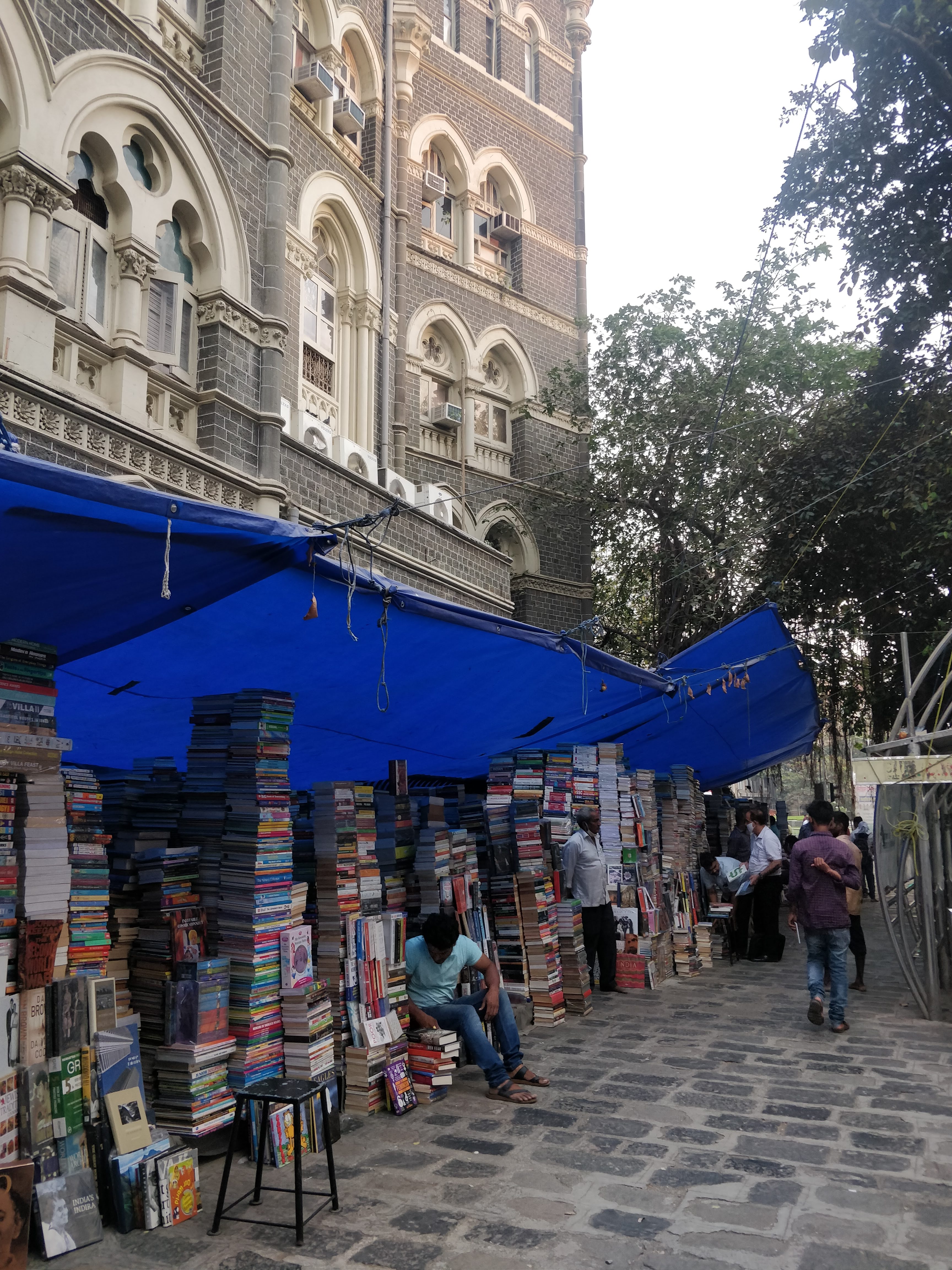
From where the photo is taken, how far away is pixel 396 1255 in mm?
3346

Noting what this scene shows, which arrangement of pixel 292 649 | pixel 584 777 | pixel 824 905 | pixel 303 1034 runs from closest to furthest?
pixel 303 1034
pixel 292 649
pixel 824 905
pixel 584 777

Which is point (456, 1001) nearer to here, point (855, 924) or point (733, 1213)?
point (733, 1213)

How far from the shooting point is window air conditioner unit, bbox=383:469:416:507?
1544 centimetres

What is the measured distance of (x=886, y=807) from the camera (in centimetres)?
781

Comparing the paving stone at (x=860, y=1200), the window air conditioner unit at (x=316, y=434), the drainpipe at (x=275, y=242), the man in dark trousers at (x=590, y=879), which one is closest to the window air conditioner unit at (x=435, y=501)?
the window air conditioner unit at (x=316, y=434)

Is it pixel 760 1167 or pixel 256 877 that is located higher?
pixel 256 877

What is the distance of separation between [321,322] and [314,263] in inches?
35.6

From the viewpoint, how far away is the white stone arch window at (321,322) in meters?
14.8

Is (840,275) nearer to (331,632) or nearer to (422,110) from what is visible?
(422,110)

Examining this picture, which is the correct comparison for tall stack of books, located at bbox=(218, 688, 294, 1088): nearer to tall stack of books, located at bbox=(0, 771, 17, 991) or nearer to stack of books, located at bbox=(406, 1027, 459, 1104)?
stack of books, located at bbox=(406, 1027, 459, 1104)

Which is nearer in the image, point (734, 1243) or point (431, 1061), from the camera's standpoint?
point (734, 1243)

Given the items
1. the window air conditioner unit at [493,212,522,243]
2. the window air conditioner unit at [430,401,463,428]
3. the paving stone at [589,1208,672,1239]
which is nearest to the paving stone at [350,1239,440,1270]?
the paving stone at [589,1208,672,1239]

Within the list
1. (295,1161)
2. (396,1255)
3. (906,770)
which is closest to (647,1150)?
(396,1255)

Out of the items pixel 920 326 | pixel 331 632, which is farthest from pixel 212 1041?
pixel 920 326
